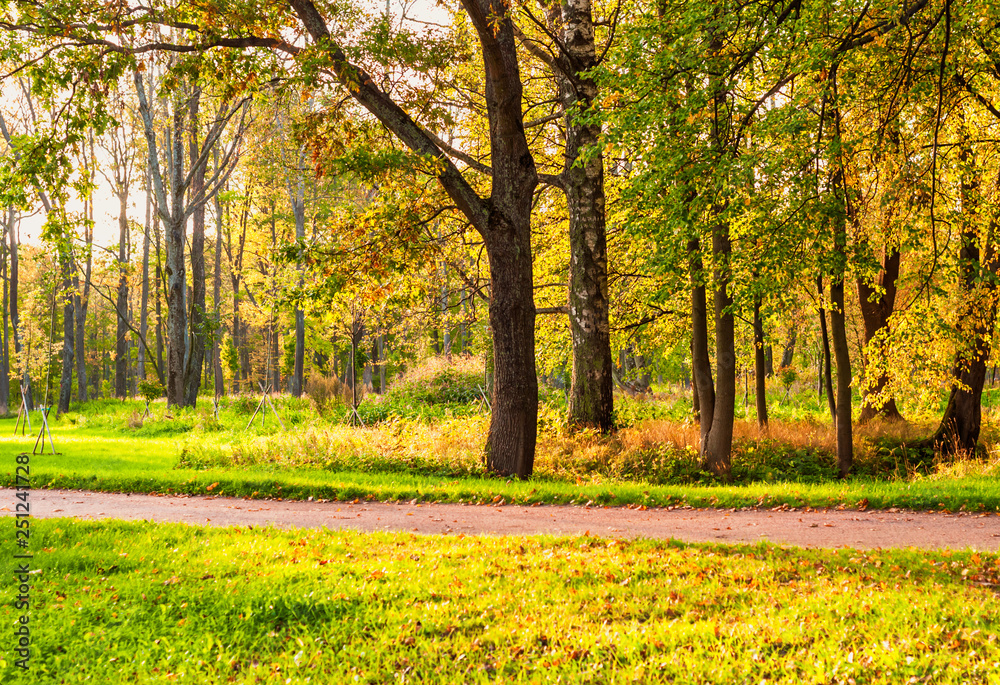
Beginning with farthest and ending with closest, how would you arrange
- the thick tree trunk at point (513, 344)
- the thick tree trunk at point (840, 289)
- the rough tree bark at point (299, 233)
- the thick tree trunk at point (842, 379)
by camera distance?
the rough tree bark at point (299, 233), the thick tree trunk at point (842, 379), the thick tree trunk at point (513, 344), the thick tree trunk at point (840, 289)

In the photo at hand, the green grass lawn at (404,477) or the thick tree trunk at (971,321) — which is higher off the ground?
the thick tree trunk at (971,321)

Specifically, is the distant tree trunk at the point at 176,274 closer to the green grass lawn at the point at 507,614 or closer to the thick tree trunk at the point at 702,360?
the green grass lawn at the point at 507,614

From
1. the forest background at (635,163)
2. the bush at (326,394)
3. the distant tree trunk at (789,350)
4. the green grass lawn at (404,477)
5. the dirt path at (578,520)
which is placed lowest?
the dirt path at (578,520)

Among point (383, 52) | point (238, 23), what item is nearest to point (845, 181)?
point (383, 52)

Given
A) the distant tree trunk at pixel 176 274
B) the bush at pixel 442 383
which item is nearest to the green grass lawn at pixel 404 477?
the bush at pixel 442 383

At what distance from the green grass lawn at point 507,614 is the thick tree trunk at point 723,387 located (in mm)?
4641

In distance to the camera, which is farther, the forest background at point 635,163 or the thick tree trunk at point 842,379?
the thick tree trunk at point 842,379

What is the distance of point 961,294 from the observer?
11.0 m

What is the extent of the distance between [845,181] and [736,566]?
670cm

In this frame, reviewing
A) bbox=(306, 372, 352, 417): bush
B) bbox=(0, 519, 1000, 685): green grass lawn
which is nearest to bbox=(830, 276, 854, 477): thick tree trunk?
bbox=(0, 519, 1000, 685): green grass lawn

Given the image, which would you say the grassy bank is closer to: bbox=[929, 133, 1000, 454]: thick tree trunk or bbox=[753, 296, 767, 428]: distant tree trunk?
bbox=[753, 296, 767, 428]: distant tree trunk

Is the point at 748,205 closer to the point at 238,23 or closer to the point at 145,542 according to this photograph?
the point at 238,23

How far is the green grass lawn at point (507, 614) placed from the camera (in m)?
4.11

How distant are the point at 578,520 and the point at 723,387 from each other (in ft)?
13.7
